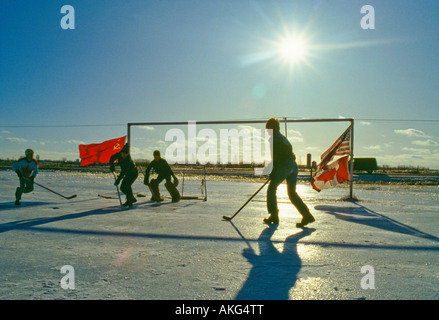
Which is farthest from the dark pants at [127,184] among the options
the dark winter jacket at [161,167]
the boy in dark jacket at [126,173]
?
the dark winter jacket at [161,167]

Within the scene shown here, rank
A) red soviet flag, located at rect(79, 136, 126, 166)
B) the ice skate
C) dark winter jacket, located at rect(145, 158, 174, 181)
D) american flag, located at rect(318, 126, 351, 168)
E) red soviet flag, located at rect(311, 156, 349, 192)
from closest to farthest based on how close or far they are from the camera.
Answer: the ice skate < dark winter jacket, located at rect(145, 158, 174, 181) < red soviet flag, located at rect(311, 156, 349, 192) < american flag, located at rect(318, 126, 351, 168) < red soviet flag, located at rect(79, 136, 126, 166)

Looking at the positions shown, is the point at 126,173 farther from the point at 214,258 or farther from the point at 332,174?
the point at 332,174

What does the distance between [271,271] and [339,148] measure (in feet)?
31.1

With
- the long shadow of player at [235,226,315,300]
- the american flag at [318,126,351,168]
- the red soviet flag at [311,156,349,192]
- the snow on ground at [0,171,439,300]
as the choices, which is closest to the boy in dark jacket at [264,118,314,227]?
the snow on ground at [0,171,439,300]

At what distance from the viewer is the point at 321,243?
5.10 meters

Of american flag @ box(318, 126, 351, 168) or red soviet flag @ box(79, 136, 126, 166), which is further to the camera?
red soviet flag @ box(79, 136, 126, 166)

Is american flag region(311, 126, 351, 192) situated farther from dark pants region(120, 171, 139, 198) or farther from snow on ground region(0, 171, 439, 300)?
dark pants region(120, 171, 139, 198)

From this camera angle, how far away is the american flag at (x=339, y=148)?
38.7 feet

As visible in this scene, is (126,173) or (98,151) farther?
(98,151)

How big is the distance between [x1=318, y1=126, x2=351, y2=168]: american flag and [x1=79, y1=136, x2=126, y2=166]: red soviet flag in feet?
29.7

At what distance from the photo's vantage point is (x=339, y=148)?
472 inches

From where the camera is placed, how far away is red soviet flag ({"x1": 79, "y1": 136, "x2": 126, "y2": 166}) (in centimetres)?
1338

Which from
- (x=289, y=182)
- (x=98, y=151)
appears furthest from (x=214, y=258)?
(x=98, y=151)

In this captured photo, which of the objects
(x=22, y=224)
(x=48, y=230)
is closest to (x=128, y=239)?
(x=48, y=230)
